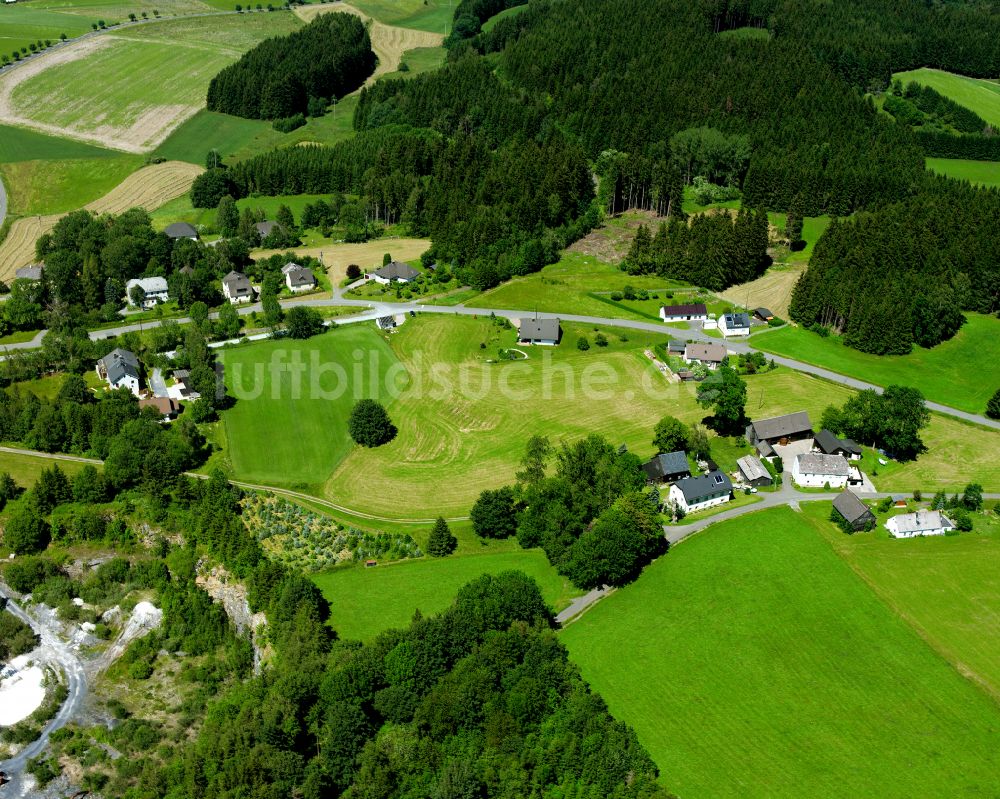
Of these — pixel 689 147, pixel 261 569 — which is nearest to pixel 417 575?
pixel 261 569

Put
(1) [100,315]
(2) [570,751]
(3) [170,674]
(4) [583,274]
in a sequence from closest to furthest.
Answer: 1. (2) [570,751]
2. (3) [170,674]
3. (1) [100,315]
4. (4) [583,274]

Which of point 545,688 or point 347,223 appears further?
point 347,223

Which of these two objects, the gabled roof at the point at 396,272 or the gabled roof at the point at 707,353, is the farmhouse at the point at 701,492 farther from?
the gabled roof at the point at 396,272

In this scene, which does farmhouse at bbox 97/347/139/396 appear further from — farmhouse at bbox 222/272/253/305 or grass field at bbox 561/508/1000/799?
grass field at bbox 561/508/1000/799

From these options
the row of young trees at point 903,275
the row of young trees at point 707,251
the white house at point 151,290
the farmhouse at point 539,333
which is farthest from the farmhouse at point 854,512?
the white house at point 151,290

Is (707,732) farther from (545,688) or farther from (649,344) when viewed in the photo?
(649,344)

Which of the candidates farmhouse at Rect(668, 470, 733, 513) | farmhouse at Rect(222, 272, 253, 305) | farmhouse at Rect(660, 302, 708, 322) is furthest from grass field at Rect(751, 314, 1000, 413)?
farmhouse at Rect(222, 272, 253, 305)

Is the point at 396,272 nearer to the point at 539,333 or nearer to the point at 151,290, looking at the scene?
the point at 539,333
